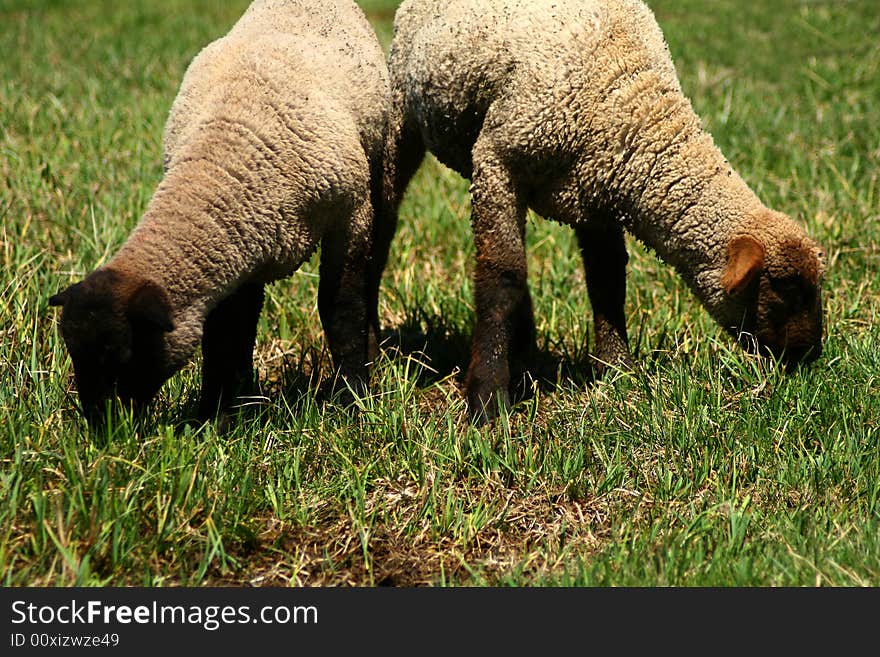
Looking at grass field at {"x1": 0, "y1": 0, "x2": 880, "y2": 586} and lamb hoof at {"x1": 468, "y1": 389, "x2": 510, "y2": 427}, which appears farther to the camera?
lamb hoof at {"x1": 468, "y1": 389, "x2": 510, "y2": 427}

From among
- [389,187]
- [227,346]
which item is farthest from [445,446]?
[389,187]

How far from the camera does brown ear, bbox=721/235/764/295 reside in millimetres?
4523

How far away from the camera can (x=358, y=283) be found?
15.9 feet

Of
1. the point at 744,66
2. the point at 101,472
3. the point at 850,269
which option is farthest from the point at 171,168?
the point at 744,66

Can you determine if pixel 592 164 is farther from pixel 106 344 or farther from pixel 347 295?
pixel 106 344

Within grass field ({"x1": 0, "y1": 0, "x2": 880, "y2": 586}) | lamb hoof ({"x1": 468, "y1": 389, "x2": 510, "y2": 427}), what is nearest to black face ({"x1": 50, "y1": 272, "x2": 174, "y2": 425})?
grass field ({"x1": 0, "y1": 0, "x2": 880, "y2": 586})

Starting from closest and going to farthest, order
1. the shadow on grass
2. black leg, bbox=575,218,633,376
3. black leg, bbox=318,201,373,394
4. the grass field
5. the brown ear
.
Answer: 1. the grass field
2. the brown ear
3. black leg, bbox=318,201,373,394
4. black leg, bbox=575,218,633,376
5. the shadow on grass

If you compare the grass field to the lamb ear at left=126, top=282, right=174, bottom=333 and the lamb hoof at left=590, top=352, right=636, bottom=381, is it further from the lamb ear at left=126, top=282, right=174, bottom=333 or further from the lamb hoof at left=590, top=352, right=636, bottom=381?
the lamb ear at left=126, top=282, right=174, bottom=333

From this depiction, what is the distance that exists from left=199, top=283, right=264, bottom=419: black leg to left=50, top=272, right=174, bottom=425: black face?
0.67 metres

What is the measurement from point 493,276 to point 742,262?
3.59 ft

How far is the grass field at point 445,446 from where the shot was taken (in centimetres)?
379

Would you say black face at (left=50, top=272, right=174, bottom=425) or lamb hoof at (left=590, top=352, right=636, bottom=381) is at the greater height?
black face at (left=50, top=272, right=174, bottom=425)
